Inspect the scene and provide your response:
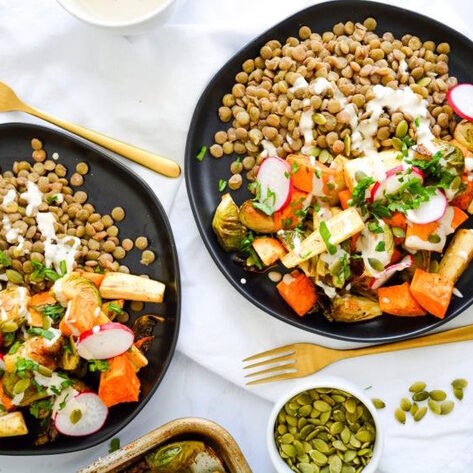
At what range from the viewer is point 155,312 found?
2180 mm

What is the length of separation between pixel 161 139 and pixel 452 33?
861 millimetres

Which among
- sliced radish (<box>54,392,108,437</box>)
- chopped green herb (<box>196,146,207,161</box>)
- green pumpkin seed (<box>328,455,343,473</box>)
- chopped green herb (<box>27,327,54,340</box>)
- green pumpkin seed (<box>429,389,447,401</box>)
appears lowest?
sliced radish (<box>54,392,108,437</box>)

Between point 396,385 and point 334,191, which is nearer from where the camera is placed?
point 334,191

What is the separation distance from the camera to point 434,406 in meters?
2.20

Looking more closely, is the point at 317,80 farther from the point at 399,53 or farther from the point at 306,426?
the point at 306,426

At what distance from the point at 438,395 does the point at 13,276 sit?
122 centimetres

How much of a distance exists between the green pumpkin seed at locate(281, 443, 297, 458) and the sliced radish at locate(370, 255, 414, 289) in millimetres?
479

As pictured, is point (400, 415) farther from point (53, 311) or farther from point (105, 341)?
point (53, 311)

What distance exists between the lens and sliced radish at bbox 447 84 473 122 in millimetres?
2062

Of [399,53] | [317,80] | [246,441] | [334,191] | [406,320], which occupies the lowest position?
[246,441]

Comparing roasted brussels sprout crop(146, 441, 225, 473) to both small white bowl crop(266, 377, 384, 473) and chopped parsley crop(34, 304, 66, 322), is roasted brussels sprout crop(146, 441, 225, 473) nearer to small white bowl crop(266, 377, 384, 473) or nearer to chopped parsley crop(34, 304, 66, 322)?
small white bowl crop(266, 377, 384, 473)

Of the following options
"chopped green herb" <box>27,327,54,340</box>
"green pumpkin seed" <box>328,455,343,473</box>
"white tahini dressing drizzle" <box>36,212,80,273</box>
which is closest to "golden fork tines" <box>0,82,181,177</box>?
"white tahini dressing drizzle" <box>36,212,80,273</box>

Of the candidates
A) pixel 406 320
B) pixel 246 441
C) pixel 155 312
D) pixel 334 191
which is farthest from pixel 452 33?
pixel 246 441

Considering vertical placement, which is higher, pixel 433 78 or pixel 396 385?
pixel 433 78
